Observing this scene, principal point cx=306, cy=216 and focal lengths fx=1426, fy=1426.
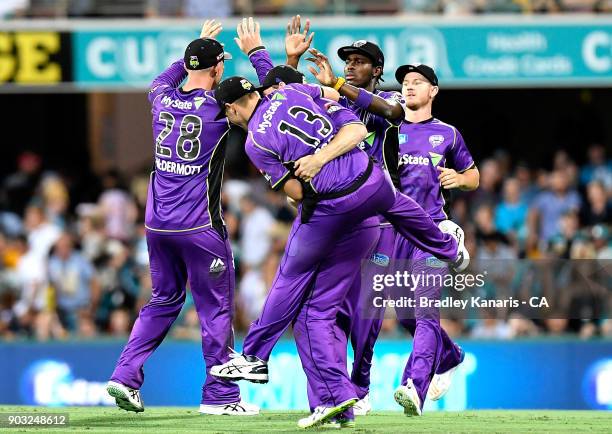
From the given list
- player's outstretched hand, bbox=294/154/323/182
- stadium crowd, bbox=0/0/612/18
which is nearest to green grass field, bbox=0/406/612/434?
player's outstretched hand, bbox=294/154/323/182

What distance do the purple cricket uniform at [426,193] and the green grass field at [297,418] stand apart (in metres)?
0.48

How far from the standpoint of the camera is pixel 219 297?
425 inches

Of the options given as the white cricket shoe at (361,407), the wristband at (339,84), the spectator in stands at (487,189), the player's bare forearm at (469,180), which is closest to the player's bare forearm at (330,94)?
the wristband at (339,84)

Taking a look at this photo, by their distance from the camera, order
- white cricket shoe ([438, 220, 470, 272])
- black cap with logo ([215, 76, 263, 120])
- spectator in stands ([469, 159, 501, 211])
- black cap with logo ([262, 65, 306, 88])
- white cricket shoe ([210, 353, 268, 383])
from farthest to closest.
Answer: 1. spectator in stands ([469, 159, 501, 211])
2. white cricket shoe ([438, 220, 470, 272])
3. black cap with logo ([262, 65, 306, 88])
4. black cap with logo ([215, 76, 263, 120])
5. white cricket shoe ([210, 353, 268, 383])

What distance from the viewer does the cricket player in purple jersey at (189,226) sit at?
1066cm

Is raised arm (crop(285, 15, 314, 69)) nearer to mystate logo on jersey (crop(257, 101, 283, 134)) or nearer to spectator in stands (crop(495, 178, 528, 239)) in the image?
mystate logo on jersey (crop(257, 101, 283, 134))

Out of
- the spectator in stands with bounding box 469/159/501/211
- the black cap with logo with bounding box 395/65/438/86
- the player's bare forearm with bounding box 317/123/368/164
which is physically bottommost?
the player's bare forearm with bounding box 317/123/368/164

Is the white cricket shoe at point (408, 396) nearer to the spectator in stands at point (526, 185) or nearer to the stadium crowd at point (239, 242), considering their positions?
the stadium crowd at point (239, 242)

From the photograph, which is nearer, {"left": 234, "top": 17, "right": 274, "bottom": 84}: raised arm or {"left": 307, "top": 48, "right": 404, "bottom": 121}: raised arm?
{"left": 307, "top": 48, "right": 404, "bottom": 121}: raised arm

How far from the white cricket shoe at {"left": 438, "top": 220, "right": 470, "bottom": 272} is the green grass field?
1.14m

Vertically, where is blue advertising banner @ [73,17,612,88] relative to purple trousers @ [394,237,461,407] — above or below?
above

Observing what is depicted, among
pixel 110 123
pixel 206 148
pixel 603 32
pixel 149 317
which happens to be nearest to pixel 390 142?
pixel 206 148

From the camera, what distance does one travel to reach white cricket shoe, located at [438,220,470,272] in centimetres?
1030

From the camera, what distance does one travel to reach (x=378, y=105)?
1005 centimetres
